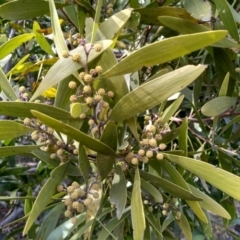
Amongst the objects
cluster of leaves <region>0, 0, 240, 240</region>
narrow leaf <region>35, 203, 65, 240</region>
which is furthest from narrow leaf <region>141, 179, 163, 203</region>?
narrow leaf <region>35, 203, 65, 240</region>

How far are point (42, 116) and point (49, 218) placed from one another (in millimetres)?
554

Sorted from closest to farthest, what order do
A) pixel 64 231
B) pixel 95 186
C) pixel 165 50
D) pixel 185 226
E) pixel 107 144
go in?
pixel 165 50
pixel 107 144
pixel 95 186
pixel 185 226
pixel 64 231

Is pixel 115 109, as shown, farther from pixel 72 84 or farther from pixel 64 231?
pixel 64 231

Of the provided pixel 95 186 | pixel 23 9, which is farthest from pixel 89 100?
pixel 23 9

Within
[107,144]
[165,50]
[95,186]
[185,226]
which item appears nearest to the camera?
[165,50]

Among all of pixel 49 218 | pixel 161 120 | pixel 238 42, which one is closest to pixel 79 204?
pixel 161 120

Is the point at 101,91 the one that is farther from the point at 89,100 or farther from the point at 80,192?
the point at 80,192

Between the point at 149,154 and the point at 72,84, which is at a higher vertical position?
the point at 72,84

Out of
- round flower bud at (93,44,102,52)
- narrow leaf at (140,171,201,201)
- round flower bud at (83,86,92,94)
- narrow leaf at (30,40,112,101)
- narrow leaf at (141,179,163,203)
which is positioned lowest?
narrow leaf at (141,179,163,203)

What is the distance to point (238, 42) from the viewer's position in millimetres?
768

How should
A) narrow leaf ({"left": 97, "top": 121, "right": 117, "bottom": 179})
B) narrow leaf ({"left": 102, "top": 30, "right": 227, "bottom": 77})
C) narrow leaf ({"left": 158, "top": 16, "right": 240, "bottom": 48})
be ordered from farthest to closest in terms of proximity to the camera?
narrow leaf ({"left": 158, "top": 16, "right": 240, "bottom": 48}) < narrow leaf ({"left": 97, "top": 121, "right": 117, "bottom": 179}) < narrow leaf ({"left": 102, "top": 30, "right": 227, "bottom": 77})

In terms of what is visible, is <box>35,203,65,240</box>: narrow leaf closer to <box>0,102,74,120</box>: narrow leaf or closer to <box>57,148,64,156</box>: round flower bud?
<box>57,148,64,156</box>: round flower bud

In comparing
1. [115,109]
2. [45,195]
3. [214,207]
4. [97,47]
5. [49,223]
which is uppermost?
[97,47]

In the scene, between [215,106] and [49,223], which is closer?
[215,106]
